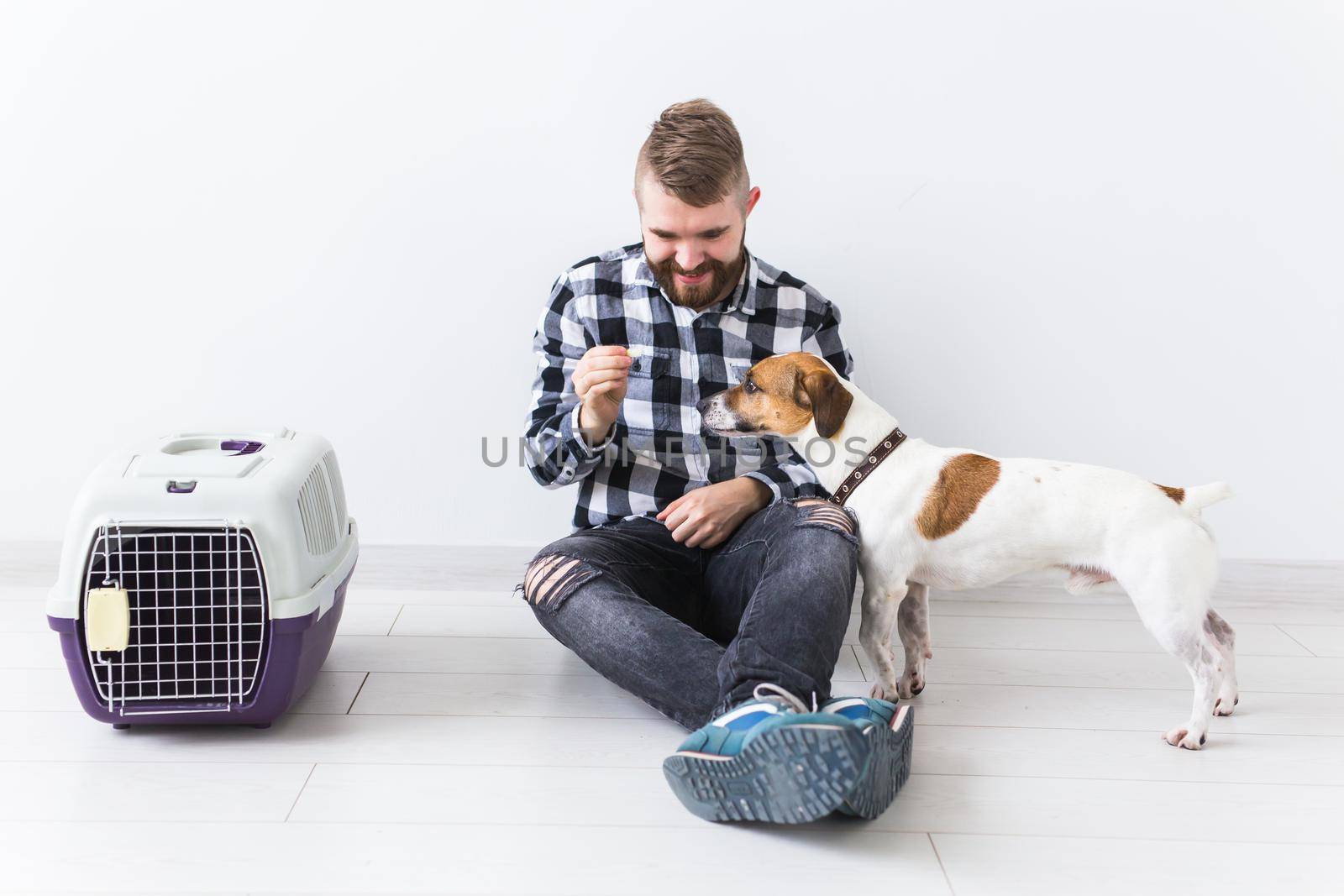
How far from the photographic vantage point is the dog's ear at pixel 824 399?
70.5 inches

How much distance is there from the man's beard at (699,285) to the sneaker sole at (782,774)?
85 cm

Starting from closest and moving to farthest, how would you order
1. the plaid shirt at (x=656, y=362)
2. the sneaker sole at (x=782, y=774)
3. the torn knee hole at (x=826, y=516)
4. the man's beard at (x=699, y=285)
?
the sneaker sole at (x=782, y=774), the torn knee hole at (x=826, y=516), the man's beard at (x=699, y=285), the plaid shirt at (x=656, y=362)

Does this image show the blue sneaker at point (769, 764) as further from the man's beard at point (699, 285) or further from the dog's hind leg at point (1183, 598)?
the man's beard at point (699, 285)

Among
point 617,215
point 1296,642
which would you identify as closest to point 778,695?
point 617,215

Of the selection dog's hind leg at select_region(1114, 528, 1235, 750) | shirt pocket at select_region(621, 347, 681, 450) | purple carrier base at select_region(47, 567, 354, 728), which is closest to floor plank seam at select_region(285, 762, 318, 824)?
purple carrier base at select_region(47, 567, 354, 728)

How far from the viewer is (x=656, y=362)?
1.97 m

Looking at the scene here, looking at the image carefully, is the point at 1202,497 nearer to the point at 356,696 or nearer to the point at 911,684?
the point at 911,684

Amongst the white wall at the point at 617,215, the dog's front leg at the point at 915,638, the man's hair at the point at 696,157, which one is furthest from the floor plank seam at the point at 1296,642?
the man's hair at the point at 696,157

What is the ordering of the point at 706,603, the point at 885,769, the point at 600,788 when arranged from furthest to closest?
1. the point at 706,603
2. the point at 600,788
3. the point at 885,769

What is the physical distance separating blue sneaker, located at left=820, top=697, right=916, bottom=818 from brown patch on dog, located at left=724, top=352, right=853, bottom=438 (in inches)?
19.8

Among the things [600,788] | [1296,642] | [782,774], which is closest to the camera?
[782,774]

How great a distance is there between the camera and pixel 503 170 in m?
2.23

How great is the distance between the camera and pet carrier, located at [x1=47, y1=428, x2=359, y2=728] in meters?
1.52

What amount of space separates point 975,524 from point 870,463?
198mm
